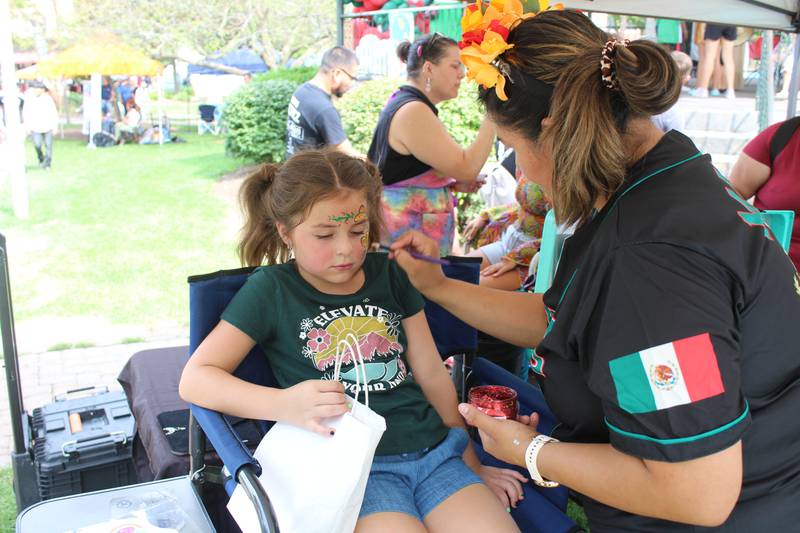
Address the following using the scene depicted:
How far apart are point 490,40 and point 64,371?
384cm

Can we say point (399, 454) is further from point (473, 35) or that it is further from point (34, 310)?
point (34, 310)

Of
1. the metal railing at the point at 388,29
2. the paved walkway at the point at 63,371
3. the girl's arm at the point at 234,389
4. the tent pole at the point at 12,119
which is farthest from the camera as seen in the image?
the tent pole at the point at 12,119

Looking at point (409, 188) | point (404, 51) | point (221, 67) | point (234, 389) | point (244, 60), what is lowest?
point (234, 389)

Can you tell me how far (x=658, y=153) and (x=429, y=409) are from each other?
0.97 metres

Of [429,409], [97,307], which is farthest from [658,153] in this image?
[97,307]

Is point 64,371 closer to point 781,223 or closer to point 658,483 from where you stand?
point 781,223

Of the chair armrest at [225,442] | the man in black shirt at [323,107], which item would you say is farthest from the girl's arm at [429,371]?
the man in black shirt at [323,107]

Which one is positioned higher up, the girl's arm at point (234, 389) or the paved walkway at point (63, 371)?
the girl's arm at point (234, 389)

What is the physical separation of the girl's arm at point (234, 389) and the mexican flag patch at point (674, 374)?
2.19 ft

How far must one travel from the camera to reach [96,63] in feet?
63.6

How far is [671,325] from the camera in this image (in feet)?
3.77

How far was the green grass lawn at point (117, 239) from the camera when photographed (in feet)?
19.5

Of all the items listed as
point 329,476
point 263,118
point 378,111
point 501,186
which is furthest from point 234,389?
point 263,118

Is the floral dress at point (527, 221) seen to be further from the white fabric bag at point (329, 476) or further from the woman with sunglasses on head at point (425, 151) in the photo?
the white fabric bag at point (329, 476)
